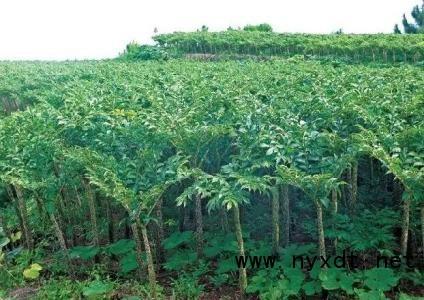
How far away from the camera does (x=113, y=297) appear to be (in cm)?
559

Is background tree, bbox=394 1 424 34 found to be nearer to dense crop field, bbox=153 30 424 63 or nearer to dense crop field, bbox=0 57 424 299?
dense crop field, bbox=153 30 424 63

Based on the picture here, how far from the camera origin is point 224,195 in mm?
4520

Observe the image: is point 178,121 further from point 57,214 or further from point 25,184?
point 57,214

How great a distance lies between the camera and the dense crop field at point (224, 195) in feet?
16.2

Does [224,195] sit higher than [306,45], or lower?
lower

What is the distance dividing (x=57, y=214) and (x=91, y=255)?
1.45m

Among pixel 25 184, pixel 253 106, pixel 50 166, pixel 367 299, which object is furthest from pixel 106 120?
pixel 367 299

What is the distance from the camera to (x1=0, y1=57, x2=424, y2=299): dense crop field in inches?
195

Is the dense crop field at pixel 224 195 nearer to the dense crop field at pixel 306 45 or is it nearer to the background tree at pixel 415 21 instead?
the dense crop field at pixel 306 45

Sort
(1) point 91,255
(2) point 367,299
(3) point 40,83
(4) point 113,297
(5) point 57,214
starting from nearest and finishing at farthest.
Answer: (2) point 367,299 < (4) point 113,297 < (1) point 91,255 < (5) point 57,214 < (3) point 40,83

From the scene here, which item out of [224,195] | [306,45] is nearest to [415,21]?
[306,45]

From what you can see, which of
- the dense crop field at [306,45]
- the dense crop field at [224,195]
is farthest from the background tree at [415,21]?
the dense crop field at [224,195]

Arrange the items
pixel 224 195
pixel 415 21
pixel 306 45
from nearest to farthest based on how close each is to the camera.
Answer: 1. pixel 224 195
2. pixel 306 45
3. pixel 415 21

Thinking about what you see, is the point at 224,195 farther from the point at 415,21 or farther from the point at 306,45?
the point at 415,21
